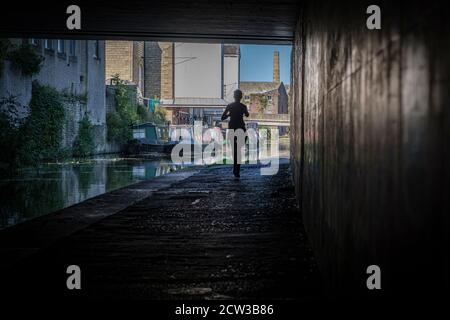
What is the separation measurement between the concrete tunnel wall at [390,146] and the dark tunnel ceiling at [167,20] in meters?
6.23

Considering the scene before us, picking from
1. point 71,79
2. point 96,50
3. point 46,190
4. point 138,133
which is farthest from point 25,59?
point 138,133

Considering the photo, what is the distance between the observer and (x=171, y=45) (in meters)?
59.0

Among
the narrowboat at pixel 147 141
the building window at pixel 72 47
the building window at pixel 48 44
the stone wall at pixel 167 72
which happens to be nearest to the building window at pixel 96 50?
the building window at pixel 72 47

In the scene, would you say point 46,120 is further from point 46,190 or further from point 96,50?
point 96,50

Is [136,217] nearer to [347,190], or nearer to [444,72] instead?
[347,190]

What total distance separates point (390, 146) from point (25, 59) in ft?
60.2

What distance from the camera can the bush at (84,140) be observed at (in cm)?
2544

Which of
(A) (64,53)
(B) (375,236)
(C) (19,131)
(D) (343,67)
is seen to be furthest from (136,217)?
(A) (64,53)

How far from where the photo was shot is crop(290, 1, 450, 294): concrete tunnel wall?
151 centimetres

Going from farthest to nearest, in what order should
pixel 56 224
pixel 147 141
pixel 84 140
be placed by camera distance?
pixel 147 141 < pixel 84 140 < pixel 56 224

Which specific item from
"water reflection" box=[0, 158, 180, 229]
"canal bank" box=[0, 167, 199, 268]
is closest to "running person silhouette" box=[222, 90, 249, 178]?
"water reflection" box=[0, 158, 180, 229]

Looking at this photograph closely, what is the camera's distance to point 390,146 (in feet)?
6.59
